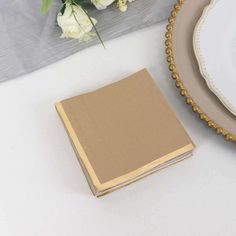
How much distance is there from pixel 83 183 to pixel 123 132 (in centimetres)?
8

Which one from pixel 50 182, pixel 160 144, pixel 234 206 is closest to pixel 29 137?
pixel 50 182

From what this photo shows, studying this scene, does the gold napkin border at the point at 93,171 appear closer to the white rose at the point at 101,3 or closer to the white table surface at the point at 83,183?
the white table surface at the point at 83,183

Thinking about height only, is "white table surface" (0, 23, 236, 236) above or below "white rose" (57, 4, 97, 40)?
below

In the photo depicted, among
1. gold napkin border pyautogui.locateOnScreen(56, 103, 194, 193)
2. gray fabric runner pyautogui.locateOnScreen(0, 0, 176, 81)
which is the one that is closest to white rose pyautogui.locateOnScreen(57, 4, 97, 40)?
gray fabric runner pyautogui.locateOnScreen(0, 0, 176, 81)

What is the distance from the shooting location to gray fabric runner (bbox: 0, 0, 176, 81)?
670 mm

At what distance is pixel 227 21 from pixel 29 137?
1.08ft

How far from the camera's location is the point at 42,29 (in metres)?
0.70

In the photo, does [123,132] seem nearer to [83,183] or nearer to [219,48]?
[83,183]

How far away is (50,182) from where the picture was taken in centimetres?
57

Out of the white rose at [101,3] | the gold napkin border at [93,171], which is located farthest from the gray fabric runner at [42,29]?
the gold napkin border at [93,171]

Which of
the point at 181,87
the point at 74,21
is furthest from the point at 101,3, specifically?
the point at 181,87

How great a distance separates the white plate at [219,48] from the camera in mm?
581

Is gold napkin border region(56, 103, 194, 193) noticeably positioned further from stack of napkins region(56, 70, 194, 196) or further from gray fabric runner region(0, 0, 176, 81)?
gray fabric runner region(0, 0, 176, 81)

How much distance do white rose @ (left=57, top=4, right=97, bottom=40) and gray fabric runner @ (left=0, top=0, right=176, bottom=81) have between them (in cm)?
3
